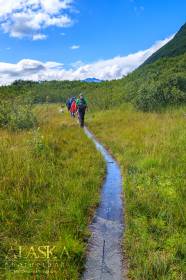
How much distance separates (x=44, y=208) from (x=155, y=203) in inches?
85.5

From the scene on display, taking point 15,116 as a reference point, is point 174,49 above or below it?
above

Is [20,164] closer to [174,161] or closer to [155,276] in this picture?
[174,161]

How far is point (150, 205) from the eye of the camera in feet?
22.0

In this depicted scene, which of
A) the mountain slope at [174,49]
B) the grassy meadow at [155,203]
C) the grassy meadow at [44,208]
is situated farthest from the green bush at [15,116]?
the mountain slope at [174,49]

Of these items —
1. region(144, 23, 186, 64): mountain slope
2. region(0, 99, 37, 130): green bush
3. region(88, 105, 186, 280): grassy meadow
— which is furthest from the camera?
region(144, 23, 186, 64): mountain slope

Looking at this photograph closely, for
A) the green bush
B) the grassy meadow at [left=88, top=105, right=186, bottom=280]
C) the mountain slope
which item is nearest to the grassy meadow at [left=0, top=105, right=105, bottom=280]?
the grassy meadow at [left=88, top=105, right=186, bottom=280]

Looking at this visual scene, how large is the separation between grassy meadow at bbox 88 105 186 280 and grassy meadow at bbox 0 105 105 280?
78 cm

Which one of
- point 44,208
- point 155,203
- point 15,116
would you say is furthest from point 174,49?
point 44,208

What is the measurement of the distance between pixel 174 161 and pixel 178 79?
16.2 m

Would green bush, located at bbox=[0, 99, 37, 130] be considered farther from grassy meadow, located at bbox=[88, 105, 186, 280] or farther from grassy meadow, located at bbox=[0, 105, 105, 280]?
grassy meadow, located at bbox=[0, 105, 105, 280]

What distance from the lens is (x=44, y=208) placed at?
649 centimetres

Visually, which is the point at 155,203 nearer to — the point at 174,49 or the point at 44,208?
the point at 44,208

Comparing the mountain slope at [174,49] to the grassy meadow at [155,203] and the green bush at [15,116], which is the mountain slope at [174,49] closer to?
the green bush at [15,116]

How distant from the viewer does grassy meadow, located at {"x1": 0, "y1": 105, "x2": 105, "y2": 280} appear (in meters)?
4.72
